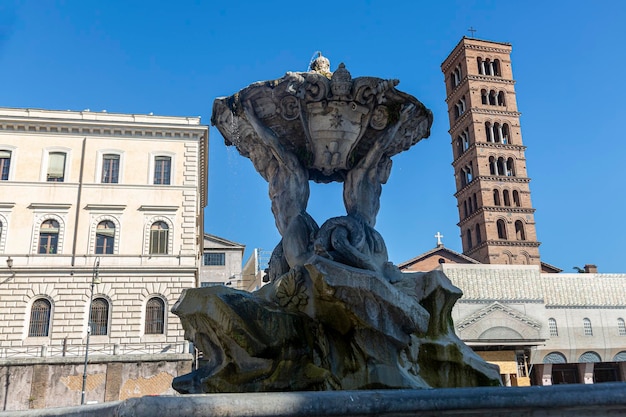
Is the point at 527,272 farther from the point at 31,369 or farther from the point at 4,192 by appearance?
the point at 4,192

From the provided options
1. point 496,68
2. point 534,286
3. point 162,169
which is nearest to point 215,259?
point 162,169

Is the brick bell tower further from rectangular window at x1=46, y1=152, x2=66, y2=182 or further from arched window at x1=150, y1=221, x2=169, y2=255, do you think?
rectangular window at x1=46, y1=152, x2=66, y2=182

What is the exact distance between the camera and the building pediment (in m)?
33.7

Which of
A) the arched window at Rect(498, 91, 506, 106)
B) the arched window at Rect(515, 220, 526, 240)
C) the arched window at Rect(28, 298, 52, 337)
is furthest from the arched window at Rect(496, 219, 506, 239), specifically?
the arched window at Rect(28, 298, 52, 337)

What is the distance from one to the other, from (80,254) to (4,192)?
5722 mm

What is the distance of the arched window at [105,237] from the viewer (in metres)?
31.7

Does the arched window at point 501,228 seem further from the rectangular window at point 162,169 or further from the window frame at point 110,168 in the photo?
the window frame at point 110,168

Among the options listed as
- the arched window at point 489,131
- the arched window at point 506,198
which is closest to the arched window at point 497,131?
the arched window at point 489,131

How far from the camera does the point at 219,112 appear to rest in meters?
6.32

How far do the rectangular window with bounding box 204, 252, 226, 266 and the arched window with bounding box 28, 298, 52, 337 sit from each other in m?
20.3

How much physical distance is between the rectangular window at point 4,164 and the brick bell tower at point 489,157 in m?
45.8

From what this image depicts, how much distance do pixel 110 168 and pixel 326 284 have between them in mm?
31575

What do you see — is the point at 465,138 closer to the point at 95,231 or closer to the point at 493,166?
the point at 493,166

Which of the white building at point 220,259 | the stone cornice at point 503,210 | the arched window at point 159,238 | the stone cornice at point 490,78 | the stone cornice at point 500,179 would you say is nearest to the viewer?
the arched window at point 159,238
